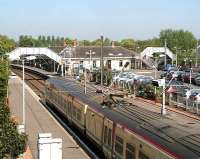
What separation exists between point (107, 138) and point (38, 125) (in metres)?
13.5

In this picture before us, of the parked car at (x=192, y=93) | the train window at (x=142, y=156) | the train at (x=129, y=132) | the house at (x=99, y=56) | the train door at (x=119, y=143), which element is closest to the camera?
the train at (x=129, y=132)

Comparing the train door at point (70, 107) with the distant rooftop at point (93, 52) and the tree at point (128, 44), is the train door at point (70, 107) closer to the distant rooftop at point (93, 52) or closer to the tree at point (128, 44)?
the distant rooftop at point (93, 52)

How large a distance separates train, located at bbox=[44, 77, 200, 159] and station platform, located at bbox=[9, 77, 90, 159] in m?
0.90

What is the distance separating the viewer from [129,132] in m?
15.6

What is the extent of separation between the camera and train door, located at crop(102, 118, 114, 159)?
1809 cm

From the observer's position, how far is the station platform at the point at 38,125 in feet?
75.4

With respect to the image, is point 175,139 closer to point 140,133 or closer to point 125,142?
point 140,133

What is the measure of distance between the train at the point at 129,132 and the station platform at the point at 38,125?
90 cm

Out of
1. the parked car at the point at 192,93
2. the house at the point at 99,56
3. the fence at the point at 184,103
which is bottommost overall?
the fence at the point at 184,103

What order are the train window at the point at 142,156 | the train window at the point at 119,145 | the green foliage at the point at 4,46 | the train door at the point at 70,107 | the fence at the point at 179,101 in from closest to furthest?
1. the train window at the point at 142,156
2. the train window at the point at 119,145
3. the train door at the point at 70,107
4. the fence at the point at 179,101
5. the green foliage at the point at 4,46

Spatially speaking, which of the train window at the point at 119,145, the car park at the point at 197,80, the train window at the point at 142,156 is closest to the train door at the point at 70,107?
the train window at the point at 119,145

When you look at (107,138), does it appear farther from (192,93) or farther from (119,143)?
(192,93)

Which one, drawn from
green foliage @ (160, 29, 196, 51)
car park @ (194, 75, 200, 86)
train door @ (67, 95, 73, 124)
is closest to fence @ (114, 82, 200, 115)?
train door @ (67, 95, 73, 124)

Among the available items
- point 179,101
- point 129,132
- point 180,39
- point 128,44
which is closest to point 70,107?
point 179,101
